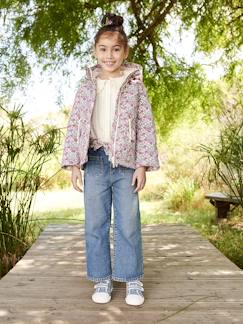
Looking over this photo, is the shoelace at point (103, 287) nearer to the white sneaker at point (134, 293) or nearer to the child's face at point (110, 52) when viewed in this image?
the white sneaker at point (134, 293)

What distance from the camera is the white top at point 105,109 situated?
2.24 metres

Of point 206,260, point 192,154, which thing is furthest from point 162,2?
point 192,154

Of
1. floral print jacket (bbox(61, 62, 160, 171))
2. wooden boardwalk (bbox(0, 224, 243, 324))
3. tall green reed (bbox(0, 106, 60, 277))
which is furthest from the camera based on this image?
tall green reed (bbox(0, 106, 60, 277))

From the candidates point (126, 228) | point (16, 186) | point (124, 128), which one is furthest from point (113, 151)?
point (16, 186)

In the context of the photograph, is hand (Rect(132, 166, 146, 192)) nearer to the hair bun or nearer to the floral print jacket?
the floral print jacket

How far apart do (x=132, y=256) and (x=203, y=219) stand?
170 inches

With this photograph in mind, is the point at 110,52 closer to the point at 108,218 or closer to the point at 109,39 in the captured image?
the point at 109,39

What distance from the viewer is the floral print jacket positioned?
2201mm

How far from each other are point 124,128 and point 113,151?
4.0 inches

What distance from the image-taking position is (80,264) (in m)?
2.95

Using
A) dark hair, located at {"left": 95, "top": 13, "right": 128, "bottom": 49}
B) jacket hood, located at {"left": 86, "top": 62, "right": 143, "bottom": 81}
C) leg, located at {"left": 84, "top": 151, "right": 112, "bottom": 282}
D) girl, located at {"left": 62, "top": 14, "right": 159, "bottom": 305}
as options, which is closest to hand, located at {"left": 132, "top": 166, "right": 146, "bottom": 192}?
girl, located at {"left": 62, "top": 14, "right": 159, "bottom": 305}

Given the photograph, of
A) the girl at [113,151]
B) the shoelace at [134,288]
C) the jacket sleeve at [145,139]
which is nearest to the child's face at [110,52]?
the girl at [113,151]

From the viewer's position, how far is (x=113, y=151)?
2195mm

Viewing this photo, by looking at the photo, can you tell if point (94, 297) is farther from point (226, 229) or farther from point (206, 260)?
point (226, 229)
